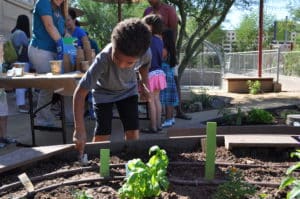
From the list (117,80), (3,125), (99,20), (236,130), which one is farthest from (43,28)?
(99,20)

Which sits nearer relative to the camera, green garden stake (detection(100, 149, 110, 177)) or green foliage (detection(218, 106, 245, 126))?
green garden stake (detection(100, 149, 110, 177))

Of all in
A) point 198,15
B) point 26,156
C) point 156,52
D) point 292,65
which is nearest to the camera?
point 26,156

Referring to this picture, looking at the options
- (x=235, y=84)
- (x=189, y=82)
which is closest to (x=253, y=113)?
(x=235, y=84)

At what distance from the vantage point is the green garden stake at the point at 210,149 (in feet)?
9.89

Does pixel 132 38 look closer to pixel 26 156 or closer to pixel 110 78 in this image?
pixel 110 78

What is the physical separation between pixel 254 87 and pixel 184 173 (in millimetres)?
8274

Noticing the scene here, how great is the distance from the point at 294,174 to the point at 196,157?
75cm

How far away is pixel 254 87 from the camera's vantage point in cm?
1122

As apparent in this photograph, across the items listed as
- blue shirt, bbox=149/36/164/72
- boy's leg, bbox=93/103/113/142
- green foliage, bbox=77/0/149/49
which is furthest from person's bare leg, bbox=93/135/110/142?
green foliage, bbox=77/0/149/49

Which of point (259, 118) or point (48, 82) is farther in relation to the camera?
point (259, 118)

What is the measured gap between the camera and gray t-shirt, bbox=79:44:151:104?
3.25 m

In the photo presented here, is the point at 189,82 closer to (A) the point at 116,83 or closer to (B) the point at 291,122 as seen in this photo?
(B) the point at 291,122

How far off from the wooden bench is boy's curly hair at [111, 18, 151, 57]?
8997mm

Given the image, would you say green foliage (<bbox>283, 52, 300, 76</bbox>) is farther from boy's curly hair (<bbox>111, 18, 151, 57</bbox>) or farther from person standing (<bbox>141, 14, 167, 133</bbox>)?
boy's curly hair (<bbox>111, 18, 151, 57</bbox>)
